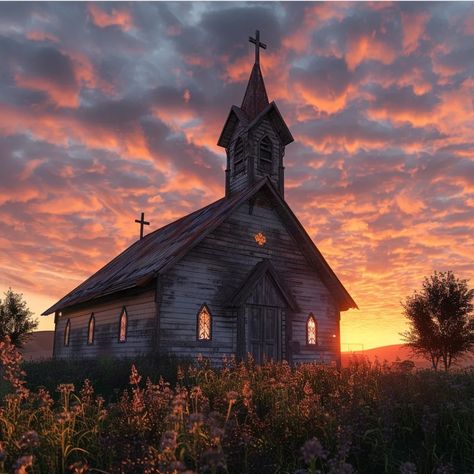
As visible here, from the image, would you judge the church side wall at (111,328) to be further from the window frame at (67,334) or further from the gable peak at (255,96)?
the gable peak at (255,96)

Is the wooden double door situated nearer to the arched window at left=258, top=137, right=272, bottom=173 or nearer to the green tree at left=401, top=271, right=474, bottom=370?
the arched window at left=258, top=137, right=272, bottom=173

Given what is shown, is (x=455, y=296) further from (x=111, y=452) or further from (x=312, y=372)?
(x=111, y=452)

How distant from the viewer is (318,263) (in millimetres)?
23141

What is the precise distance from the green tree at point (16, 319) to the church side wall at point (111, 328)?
14994 mm

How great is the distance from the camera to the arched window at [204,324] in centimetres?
1884

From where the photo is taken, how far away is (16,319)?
44.5 metres

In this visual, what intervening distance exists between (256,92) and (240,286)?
12.1 metres

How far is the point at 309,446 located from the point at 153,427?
14.0 feet

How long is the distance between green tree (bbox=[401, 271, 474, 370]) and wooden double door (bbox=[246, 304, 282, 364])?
1918 centimetres

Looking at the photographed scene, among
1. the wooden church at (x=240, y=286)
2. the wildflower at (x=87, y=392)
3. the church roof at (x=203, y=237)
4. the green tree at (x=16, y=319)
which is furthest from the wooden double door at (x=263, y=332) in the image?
the green tree at (x=16, y=319)

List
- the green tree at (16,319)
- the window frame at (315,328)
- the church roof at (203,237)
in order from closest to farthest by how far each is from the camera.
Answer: the church roof at (203,237)
the window frame at (315,328)
the green tree at (16,319)

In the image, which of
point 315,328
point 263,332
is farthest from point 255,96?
point 263,332

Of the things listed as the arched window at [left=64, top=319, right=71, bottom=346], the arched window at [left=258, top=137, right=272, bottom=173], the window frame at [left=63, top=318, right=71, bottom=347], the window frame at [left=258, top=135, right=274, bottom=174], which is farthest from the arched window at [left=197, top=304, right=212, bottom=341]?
the arched window at [left=64, top=319, right=71, bottom=346]

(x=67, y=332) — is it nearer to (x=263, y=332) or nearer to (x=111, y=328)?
(x=111, y=328)
